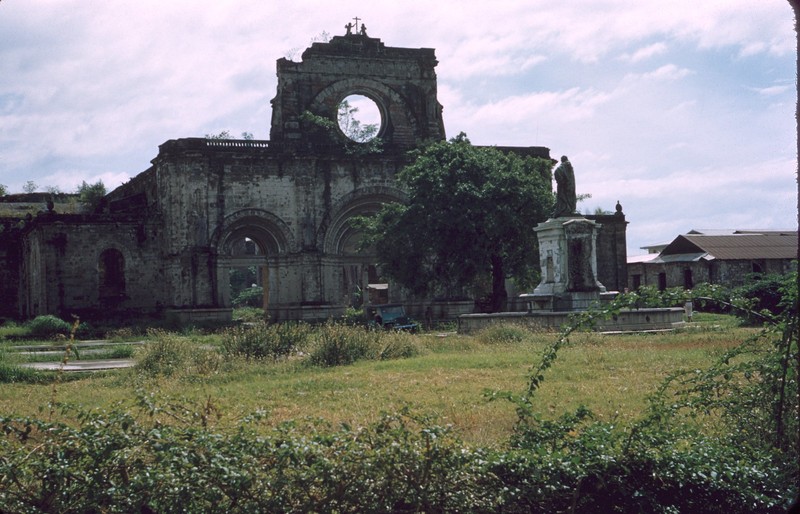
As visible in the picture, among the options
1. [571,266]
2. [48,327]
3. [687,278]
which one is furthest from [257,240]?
[687,278]

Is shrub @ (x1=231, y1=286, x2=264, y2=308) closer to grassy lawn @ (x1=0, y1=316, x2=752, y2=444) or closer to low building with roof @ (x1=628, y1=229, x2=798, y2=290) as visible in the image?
low building with roof @ (x1=628, y1=229, x2=798, y2=290)

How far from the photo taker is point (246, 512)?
479cm

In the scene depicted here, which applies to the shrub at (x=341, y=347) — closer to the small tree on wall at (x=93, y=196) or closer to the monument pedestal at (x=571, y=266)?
the monument pedestal at (x=571, y=266)

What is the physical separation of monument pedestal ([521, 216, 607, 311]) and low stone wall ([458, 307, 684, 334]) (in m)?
0.96

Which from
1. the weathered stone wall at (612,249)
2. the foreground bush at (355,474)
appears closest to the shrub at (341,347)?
the foreground bush at (355,474)

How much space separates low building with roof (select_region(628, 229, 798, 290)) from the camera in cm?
4047

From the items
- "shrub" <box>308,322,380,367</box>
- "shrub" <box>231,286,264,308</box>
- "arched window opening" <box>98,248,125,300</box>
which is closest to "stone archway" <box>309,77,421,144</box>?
"arched window opening" <box>98,248,125,300</box>

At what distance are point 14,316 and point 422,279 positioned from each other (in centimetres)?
1929

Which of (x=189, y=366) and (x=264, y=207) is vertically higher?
(x=264, y=207)

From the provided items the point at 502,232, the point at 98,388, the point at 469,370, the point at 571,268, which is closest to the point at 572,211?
the point at 571,268

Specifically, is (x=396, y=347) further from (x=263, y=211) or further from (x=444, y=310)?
(x=263, y=211)

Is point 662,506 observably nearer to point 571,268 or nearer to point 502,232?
point 571,268

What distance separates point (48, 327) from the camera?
25812mm

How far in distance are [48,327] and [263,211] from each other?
29.7 feet
